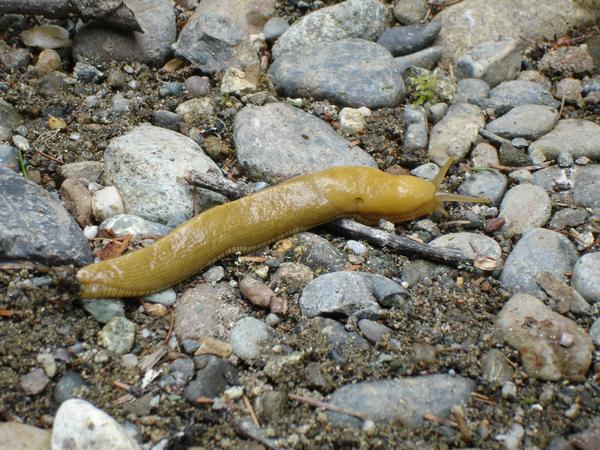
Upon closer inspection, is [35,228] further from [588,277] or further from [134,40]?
[588,277]

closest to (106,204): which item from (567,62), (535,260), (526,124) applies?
(535,260)

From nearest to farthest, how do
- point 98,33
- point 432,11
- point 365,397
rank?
point 365,397 < point 98,33 < point 432,11

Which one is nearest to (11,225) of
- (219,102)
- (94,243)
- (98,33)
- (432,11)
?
(94,243)

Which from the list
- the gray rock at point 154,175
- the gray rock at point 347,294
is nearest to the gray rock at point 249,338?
the gray rock at point 347,294

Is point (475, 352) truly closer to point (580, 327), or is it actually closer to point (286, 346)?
point (580, 327)

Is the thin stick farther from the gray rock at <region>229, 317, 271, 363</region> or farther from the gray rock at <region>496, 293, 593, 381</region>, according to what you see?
the gray rock at <region>496, 293, 593, 381</region>

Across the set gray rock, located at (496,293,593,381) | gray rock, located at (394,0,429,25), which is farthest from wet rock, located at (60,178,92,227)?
gray rock, located at (394,0,429,25)
